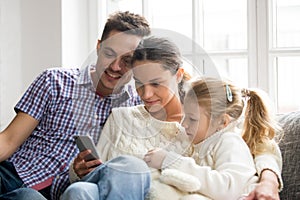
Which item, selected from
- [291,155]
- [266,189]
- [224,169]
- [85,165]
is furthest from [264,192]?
[85,165]

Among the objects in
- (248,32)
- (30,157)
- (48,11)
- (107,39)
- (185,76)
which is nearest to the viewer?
(185,76)

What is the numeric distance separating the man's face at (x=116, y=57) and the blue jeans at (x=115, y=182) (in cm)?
25

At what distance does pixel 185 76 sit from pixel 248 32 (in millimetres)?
1016

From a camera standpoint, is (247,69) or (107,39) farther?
(247,69)

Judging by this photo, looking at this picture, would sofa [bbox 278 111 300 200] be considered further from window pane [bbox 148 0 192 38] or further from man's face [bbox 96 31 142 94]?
window pane [bbox 148 0 192 38]

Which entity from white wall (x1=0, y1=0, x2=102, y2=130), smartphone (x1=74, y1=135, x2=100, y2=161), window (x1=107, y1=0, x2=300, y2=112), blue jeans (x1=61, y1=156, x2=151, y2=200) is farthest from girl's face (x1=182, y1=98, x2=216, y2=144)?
white wall (x1=0, y1=0, x2=102, y2=130)

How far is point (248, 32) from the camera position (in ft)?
8.20

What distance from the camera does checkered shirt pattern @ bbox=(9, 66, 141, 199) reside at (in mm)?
1784

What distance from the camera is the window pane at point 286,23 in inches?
98.1

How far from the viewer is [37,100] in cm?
184

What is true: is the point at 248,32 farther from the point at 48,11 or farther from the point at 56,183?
the point at 56,183

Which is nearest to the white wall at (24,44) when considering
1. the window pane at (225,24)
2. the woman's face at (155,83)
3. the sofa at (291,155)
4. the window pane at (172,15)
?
the window pane at (172,15)

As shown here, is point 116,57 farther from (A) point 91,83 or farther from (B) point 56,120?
(B) point 56,120

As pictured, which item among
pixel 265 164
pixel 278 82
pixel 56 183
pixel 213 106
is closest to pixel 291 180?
pixel 265 164
